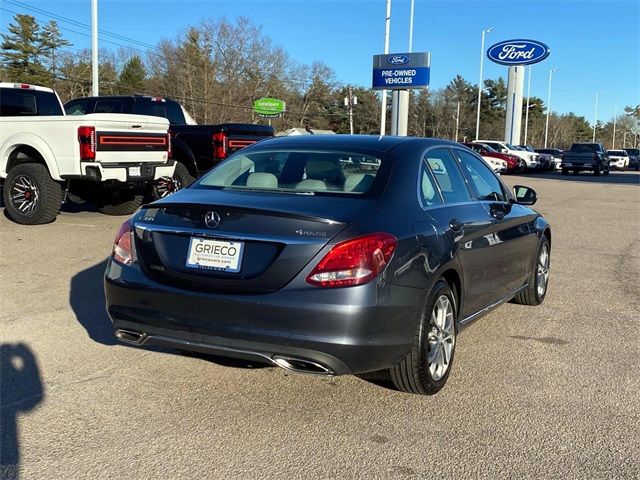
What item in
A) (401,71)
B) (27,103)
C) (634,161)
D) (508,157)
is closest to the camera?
(27,103)

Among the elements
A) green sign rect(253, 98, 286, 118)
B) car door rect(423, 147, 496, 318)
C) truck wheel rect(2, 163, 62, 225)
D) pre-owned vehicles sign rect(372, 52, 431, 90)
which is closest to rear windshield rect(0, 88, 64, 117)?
truck wheel rect(2, 163, 62, 225)

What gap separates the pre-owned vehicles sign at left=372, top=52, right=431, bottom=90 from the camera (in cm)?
3431

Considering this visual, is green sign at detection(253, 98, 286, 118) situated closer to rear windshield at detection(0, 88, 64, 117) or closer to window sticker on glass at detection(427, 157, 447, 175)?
rear windshield at detection(0, 88, 64, 117)

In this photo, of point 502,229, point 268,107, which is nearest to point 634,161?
point 268,107

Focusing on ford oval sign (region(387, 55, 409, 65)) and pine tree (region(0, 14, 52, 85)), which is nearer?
ford oval sign (region(387, 55, 409, 65))

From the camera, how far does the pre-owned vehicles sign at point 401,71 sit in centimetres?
3431

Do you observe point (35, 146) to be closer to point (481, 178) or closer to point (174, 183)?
point (174, 183)

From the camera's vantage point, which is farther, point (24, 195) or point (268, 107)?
point (268, 107)

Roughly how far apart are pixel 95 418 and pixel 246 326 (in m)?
1.03

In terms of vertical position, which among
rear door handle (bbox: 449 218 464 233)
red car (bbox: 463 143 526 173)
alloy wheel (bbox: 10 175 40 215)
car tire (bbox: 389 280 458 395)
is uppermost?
red car (bbox: 463 143 526 173)

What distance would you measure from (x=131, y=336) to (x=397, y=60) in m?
33.3

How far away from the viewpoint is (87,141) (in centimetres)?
927

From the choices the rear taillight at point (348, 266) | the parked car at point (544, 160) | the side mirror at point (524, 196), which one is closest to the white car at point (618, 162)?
the parked car at point (544, 160)

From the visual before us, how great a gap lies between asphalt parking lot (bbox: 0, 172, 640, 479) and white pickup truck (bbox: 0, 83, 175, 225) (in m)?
4.10
